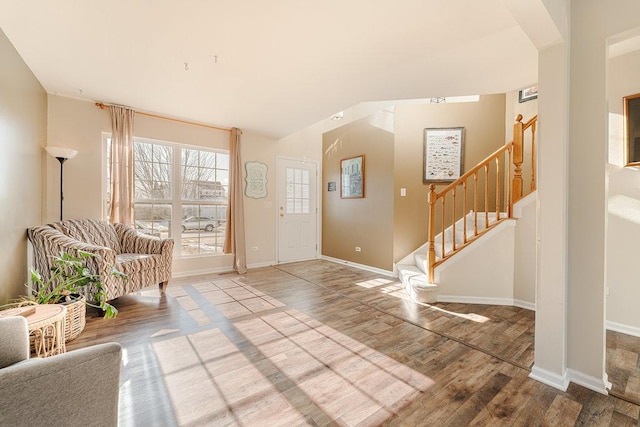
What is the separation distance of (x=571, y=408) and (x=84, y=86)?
487 centimetres

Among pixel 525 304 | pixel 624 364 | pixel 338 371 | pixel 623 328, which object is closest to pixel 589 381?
pixel 624 364

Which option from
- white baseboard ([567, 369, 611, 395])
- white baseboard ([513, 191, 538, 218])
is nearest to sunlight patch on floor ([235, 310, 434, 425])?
white baseboard ([567, 369, 611, 395])

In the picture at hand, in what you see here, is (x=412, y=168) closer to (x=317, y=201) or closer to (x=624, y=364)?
(x=317, y=201)

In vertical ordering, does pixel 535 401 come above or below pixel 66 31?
below

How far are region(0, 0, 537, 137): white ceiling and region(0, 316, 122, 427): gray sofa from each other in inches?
78.6

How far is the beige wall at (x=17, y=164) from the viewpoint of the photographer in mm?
2037

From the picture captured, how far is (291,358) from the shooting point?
1.86 metres

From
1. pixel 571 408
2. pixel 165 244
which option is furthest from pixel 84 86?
pixel 571 408

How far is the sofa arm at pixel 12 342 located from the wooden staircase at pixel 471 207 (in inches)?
119

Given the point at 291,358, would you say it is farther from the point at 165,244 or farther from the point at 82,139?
the point at 82,139

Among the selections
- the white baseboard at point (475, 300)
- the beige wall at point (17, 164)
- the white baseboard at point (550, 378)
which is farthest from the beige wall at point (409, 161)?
the beige wall at point (17, 164)

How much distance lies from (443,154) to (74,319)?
456 cm

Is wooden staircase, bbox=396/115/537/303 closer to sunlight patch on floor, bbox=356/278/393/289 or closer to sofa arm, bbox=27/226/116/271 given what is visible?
sunlight patch on floor, bbox=356/278/393/289

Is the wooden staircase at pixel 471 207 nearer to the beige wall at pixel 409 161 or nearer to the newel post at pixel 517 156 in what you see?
the newel post at pixel 517 156
